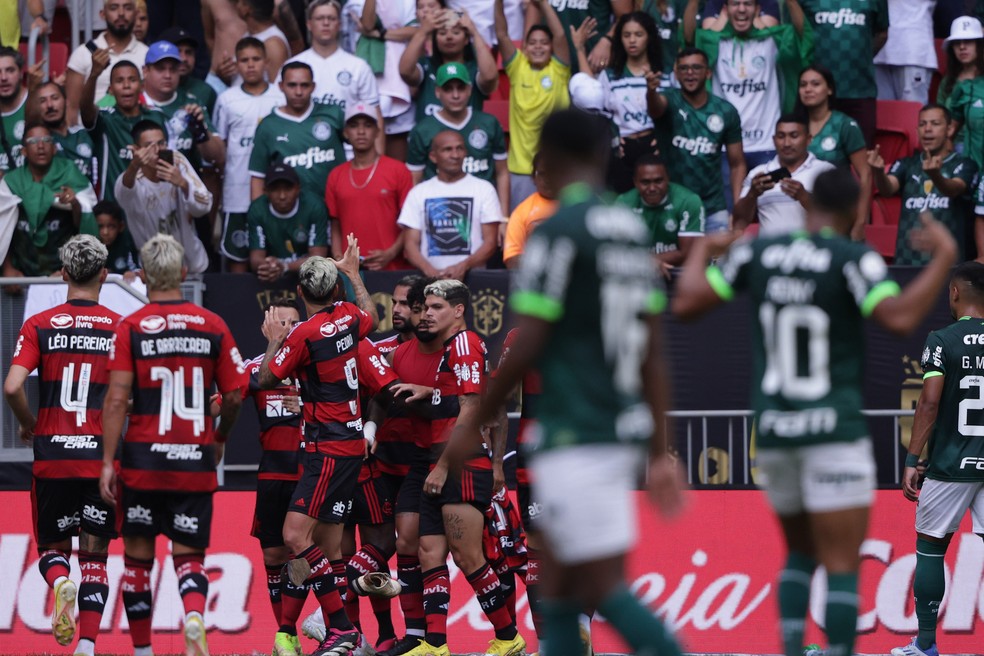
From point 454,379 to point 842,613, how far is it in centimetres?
407

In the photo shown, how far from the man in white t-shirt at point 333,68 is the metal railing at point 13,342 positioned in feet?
10.7

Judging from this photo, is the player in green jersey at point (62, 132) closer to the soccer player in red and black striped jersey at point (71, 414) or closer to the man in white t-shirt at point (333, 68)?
the man in white t-shirt at point (333, 68)

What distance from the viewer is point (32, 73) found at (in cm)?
1388

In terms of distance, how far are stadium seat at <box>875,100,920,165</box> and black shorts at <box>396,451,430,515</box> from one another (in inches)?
276

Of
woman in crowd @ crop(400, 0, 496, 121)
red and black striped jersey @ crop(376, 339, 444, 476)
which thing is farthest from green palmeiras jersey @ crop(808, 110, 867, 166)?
red and black striped jersey @ crop(376, 339, 444, 476)

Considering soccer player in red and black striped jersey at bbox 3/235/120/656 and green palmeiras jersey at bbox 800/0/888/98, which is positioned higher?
green palmeiras jersey at bbox 800/0/888/98

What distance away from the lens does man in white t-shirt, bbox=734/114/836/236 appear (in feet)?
41.8

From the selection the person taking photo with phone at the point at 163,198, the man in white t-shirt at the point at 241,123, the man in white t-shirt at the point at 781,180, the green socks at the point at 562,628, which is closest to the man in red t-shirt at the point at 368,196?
the man in white t-shirt at the point at 241,123

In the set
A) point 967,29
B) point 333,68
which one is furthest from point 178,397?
point 967,29

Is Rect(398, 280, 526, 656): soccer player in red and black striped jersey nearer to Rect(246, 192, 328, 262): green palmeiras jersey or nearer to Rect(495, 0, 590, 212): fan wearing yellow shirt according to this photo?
Rect(246, 192, 328, 262): green palmeiras jersey

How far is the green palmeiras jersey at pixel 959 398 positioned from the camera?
31.2 feet

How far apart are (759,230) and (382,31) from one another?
4398 millimetres

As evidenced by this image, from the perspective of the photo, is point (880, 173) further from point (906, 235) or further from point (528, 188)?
point (528, 188)

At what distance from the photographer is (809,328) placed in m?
6.48
